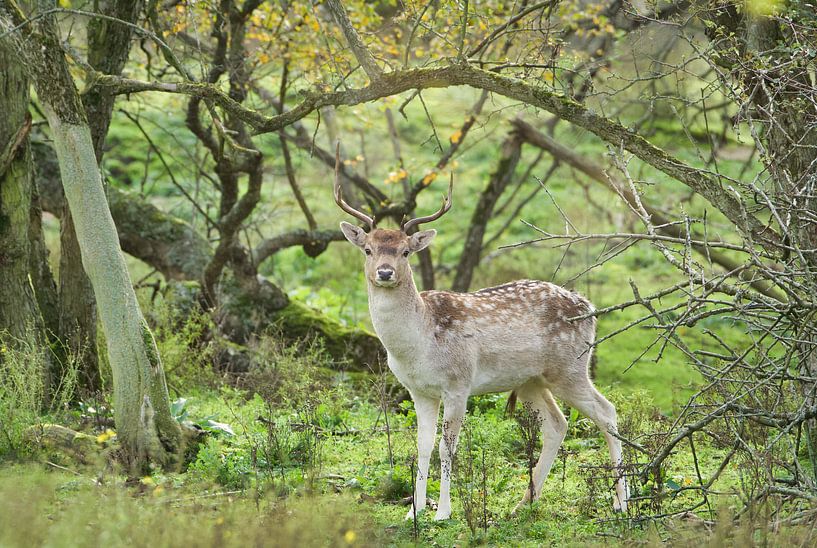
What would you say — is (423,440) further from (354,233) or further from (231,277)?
(231,277)

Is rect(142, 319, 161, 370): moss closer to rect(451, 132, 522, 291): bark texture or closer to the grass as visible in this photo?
the grass

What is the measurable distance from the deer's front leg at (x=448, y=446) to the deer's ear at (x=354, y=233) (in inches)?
56.3

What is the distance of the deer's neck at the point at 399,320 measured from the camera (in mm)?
7301

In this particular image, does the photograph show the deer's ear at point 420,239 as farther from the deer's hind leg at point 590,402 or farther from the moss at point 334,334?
the moss at point 334,334

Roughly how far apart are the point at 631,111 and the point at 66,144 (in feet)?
51.1

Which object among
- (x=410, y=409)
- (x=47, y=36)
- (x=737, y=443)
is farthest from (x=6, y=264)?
(x=737, y=443)

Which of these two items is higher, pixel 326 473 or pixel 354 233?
pixel 354 233

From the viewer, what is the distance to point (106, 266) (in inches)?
289

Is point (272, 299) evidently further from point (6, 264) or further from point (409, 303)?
point (409, 303)

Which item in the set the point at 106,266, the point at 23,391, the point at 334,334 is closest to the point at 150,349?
the point at 106,266

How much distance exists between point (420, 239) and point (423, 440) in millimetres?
1565

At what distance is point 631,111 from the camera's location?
2075 centimetres

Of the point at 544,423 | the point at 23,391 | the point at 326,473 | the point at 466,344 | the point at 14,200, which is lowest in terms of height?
the point at 326,473

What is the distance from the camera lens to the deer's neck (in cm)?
730
